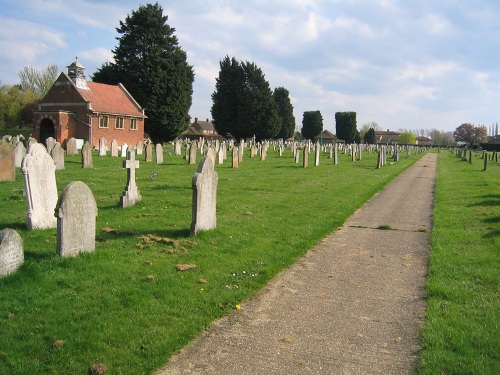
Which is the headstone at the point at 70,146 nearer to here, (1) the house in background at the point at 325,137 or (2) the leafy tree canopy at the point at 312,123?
(1) the house in background at the point at 325,137

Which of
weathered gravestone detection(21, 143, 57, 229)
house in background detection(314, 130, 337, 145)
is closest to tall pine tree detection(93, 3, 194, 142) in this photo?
weathered gravestone detection(21, 143, 57, 229)

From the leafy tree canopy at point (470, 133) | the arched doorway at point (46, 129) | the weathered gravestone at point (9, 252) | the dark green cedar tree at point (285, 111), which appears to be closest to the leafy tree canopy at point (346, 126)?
the dark green cedar tree at point (285, 111)

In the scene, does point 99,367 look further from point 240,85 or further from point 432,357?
point 240,85

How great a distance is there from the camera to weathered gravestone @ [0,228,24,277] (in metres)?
5.48

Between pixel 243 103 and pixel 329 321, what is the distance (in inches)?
2753

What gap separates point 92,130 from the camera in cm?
4178

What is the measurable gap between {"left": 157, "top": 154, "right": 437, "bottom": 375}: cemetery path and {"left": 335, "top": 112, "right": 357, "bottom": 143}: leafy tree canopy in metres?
104

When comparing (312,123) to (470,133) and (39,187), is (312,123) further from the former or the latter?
(39,187)

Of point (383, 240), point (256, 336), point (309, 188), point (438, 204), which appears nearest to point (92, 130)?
point (309, 188)

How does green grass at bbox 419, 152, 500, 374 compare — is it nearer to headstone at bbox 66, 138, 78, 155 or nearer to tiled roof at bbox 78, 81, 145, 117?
headstone at bbox 66, 138, 78, 155

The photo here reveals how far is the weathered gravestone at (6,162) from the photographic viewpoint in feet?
49.8

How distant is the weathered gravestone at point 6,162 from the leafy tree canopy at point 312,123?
9475 centimetres

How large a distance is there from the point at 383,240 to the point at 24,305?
625 centimetres

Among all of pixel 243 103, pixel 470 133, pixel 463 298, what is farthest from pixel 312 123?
pixel 463 298
